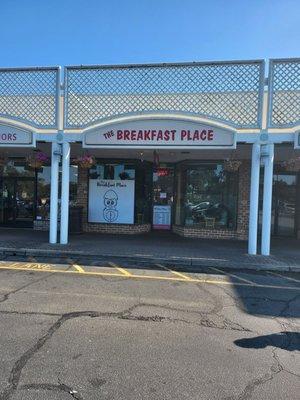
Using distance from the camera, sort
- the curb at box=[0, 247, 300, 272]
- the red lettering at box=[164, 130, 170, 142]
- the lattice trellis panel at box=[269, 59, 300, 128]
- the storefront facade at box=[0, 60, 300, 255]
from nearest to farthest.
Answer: the curb at box=[0, 247, 300, 272]
the lattice trellis panel at box=[269, 59, 300, 128]
the storefront facade at box=[0, 60, 300, 255]
the red lettering at box=[164, 130, 170, 142]

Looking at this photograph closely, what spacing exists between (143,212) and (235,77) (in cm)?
724

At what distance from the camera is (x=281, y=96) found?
1142 centimetres

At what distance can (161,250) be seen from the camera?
477 inches

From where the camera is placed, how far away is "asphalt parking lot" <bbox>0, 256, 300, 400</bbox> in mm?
3920

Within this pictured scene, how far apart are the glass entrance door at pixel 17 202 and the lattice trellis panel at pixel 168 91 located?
6.41 m

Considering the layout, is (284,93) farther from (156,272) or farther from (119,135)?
(156,272)

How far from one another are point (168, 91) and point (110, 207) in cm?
613

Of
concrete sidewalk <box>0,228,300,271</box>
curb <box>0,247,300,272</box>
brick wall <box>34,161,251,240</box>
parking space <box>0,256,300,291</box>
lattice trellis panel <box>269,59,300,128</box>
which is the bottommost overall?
parking space <box>0,256,300,291</box>

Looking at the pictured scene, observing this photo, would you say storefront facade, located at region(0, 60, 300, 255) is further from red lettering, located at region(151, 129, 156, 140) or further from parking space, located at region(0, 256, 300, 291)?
parking space, located at region(0, 256, 300, 291)

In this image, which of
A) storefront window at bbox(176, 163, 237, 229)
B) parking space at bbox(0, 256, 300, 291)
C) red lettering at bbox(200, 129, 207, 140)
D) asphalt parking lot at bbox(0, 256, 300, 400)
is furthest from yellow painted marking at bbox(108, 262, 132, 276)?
storefront window at bbox(176, 163, 237, 229)

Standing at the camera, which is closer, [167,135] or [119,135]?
[167,135]

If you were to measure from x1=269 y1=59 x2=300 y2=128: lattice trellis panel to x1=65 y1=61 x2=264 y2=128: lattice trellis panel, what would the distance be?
350 mm

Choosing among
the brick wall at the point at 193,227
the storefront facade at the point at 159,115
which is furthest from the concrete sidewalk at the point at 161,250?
the brick wall at the point at 193,227

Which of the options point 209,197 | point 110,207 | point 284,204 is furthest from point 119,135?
point 284,204
